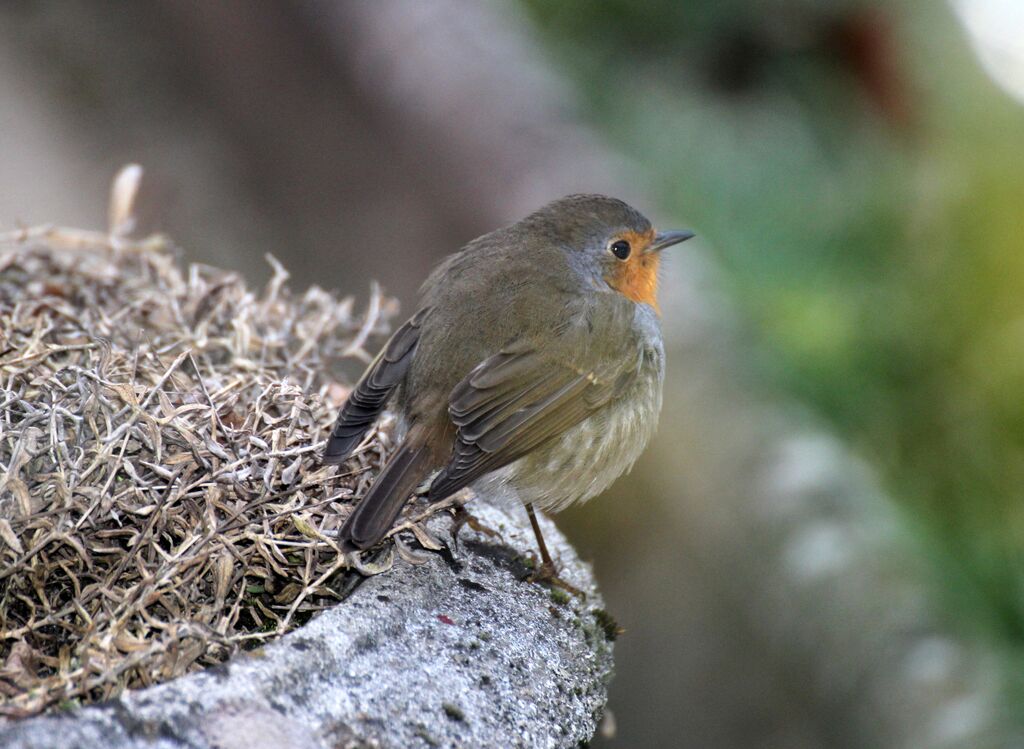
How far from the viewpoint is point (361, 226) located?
5.16 metres

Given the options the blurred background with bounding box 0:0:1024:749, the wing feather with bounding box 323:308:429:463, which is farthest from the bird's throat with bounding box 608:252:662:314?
the blurred background with bounding box 0:0:1024:749

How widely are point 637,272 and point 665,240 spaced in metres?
0.12

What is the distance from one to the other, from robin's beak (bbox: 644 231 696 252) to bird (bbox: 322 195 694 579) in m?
0.18

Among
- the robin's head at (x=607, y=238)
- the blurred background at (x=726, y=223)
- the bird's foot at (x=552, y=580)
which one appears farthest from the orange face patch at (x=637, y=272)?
the blurred background at (x=726, y=223)

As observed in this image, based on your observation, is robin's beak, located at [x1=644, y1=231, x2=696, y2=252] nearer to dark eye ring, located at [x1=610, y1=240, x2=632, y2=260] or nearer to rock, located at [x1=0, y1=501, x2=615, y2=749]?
dark eye ring, located at [x1=610, y1=240, x2=632, y2=260]

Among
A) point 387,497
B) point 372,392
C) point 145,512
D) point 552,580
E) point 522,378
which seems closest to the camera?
point 145,512

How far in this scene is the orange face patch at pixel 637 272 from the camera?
9.76ft

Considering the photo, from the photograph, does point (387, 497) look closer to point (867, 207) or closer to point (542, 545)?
point (542, 545)

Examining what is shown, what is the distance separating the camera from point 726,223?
17.4 ft

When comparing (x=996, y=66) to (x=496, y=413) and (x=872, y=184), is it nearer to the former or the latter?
(x=872, y=184)

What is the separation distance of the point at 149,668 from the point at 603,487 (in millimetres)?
1294

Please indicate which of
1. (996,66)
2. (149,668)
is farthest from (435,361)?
(996,66)

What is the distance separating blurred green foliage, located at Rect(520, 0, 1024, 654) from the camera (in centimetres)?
418

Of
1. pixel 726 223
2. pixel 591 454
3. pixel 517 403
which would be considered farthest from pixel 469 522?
pixel 726 223
